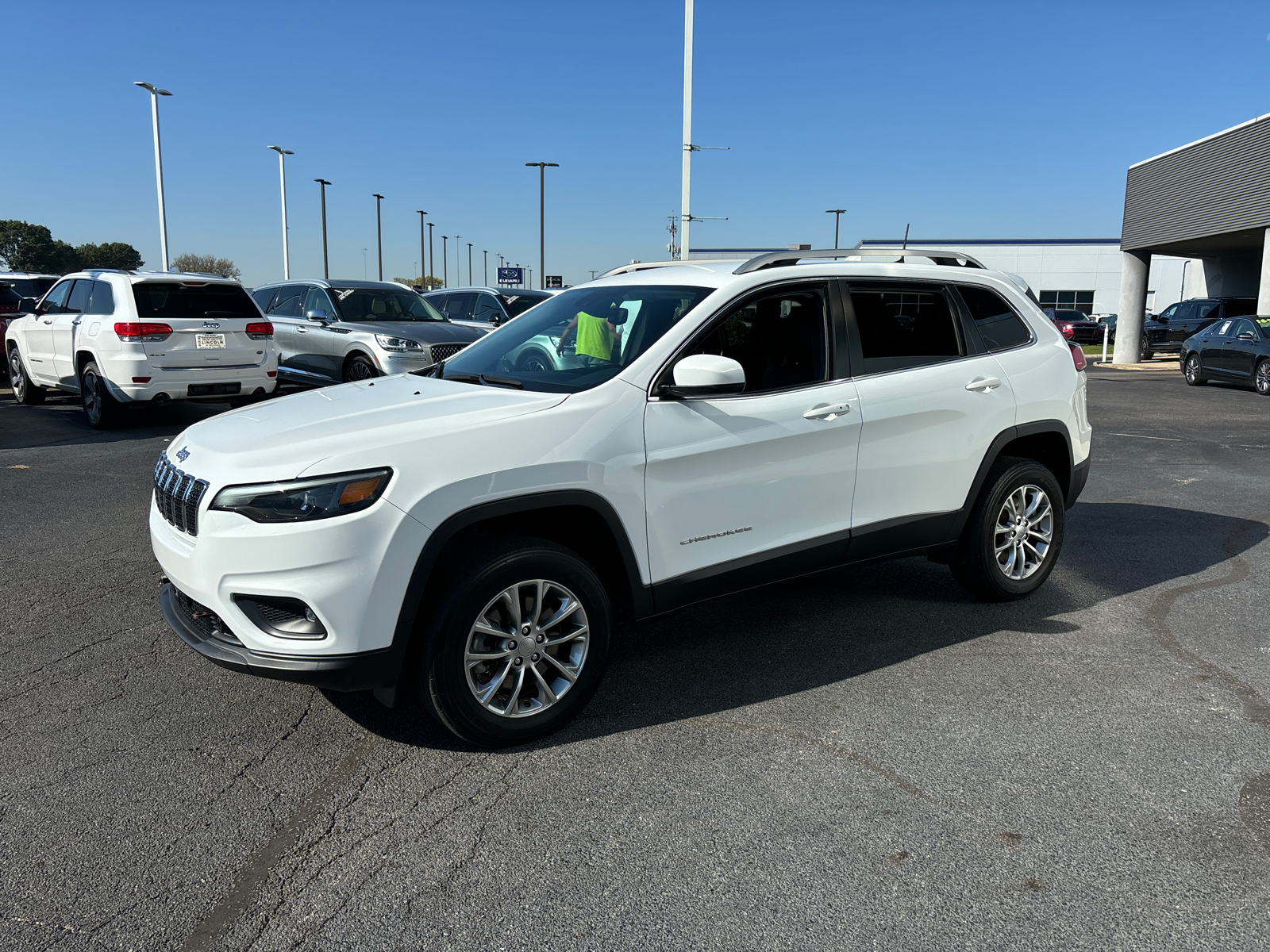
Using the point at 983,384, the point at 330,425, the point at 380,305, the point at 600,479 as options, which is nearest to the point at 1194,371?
the point at 380,305

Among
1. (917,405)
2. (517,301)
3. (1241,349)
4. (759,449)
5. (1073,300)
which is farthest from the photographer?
(1073,300)

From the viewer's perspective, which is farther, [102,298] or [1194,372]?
[1194,372]

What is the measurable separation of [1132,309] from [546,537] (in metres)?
31.6

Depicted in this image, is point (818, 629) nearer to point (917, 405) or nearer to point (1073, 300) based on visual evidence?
point (917, 405)

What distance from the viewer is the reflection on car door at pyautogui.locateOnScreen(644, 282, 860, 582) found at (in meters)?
3.69

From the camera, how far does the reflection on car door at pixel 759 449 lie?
12.1 feet

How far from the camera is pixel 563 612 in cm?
349

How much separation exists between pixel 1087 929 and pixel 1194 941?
0.25 meters

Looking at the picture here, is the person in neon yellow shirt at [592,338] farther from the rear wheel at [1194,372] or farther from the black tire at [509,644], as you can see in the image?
the rear wheel at [1194,372]

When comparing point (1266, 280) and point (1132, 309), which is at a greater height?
Result: point (1266, 280)

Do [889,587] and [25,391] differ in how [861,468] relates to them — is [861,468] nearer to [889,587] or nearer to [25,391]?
[889,587]

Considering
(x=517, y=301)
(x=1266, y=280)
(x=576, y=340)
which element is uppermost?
(x=1266, y=280)

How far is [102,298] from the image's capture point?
10977 mm

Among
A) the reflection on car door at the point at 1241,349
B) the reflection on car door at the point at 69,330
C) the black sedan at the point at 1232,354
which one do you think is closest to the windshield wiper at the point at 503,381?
the reflection on car door at the point at 69,330
